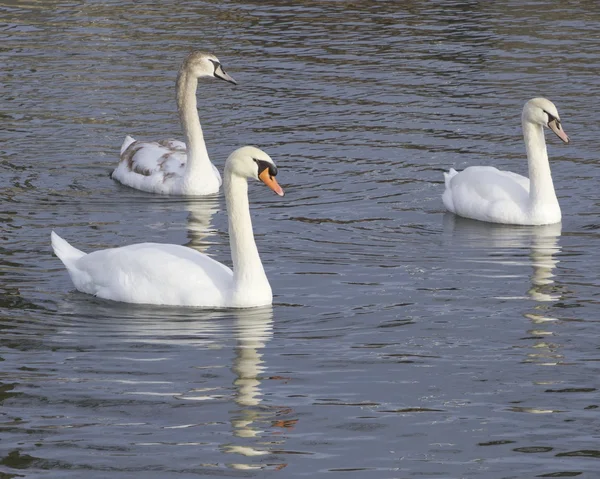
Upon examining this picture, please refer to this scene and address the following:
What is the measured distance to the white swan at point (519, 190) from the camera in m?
15.1

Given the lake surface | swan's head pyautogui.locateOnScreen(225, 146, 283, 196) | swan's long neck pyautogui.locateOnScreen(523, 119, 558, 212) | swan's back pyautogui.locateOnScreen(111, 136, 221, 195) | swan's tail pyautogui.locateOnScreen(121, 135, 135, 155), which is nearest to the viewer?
the lake surface

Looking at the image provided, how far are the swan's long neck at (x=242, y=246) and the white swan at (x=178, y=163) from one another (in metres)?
4.84

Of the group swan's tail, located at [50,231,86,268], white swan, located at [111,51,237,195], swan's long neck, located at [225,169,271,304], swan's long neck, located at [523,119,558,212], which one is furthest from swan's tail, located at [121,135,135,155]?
swan's long neck, located at [225,169,271,304]

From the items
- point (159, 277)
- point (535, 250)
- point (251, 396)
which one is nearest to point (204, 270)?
point (159, 277)

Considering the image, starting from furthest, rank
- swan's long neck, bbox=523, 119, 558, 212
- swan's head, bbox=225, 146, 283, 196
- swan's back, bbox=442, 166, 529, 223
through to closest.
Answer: swan's back, bbox=442, 166, 529, 223 → swan's long neck, bbox=523, 119, 558, 212 → swan's head, bbox=225, 146, 283, 196

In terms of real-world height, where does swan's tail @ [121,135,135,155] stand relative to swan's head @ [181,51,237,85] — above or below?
below

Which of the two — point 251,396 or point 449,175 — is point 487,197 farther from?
point 251,396

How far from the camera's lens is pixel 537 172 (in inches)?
603

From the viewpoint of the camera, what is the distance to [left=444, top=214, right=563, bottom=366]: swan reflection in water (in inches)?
426

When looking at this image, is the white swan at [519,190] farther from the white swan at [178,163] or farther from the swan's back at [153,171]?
the swan's back at [153,171]

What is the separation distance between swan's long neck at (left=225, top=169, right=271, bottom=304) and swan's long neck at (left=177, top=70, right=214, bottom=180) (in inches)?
190

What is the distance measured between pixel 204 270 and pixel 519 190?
15.7ft

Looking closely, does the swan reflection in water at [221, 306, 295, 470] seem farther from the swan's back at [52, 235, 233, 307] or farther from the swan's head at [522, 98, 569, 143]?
the swan's head at [522, 98, 569, 143]

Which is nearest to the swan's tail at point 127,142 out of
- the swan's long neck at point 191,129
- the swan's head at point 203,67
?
the swan's long neck at point 191,129
